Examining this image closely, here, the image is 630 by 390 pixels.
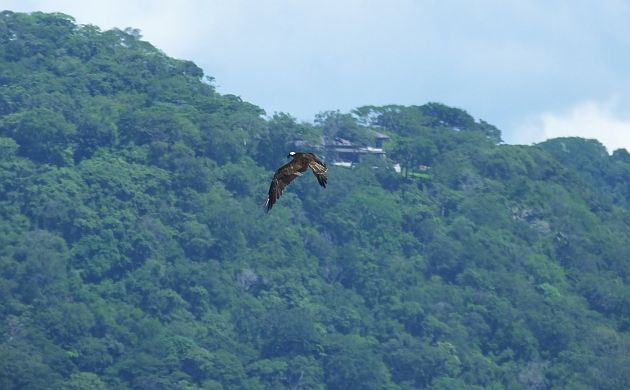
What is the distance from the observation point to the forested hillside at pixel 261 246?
9531cm

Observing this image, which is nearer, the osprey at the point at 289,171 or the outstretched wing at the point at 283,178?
the osprey at the point at 289,171

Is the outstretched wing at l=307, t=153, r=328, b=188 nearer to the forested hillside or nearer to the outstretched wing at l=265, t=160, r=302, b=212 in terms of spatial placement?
the outstretched wing at l=265, t=160, r=302, b=212

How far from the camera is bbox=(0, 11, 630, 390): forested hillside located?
313 ft

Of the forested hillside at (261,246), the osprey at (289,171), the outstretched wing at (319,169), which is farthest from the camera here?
the forested hillside at (261,246)

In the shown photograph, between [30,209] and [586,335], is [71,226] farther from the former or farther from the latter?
[586,335]

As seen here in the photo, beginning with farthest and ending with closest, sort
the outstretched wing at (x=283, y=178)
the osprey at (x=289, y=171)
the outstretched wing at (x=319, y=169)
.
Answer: the outstretched wing at (x=283, y=178) → the osprey at (x=289, y=171) → the outstretched wing at (x=319, y=169)

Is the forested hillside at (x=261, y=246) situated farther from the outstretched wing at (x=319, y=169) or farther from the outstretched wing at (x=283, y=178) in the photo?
the outstretched wing at (x=319, y=169)

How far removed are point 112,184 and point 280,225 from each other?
8.40 meters

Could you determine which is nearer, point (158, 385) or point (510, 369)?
point (158, 385)

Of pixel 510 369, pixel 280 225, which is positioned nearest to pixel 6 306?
pixel 280 225

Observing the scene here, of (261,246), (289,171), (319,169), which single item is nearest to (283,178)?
(289,171)

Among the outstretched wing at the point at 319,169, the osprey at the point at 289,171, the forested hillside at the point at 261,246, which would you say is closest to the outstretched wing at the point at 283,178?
the osprey at the point at 289,171

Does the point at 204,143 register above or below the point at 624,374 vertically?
above

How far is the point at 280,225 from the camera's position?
10588 cm
